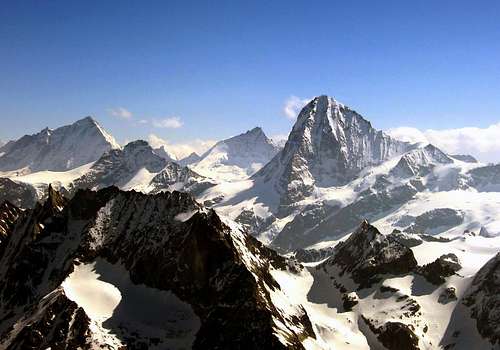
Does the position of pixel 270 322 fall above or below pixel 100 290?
below

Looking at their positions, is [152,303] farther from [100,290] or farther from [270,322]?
[270,322]

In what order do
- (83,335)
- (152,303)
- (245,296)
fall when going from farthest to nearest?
(152,303) → (245,296) → (83,335)

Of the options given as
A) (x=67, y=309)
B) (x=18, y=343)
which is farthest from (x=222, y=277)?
(x=18, y=343)

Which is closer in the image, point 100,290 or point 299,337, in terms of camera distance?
point 299,337

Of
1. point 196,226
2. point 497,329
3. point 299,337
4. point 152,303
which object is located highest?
point 196,226

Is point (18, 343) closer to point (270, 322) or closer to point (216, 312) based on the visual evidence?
point (216, 312)

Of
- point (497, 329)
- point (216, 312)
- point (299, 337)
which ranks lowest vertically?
point (497, 329)

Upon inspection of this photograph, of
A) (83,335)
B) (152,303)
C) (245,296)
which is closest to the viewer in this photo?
(83,335)

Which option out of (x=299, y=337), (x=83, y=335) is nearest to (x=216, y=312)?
(x=299, y=337)

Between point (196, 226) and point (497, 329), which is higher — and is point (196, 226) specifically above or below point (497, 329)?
above
